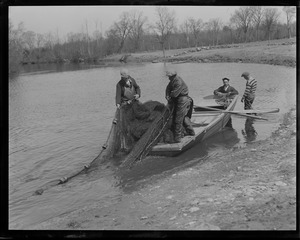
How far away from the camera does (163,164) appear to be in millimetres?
8305

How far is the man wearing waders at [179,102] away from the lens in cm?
833

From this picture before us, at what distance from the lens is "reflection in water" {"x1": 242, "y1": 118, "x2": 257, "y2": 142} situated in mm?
10382

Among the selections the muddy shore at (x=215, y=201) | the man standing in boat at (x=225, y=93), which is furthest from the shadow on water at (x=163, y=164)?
the man standing in boat at (x=225, y=93)

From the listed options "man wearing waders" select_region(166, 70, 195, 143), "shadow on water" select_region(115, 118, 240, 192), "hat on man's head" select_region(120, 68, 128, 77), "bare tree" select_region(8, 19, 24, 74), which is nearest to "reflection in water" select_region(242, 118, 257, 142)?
"shadow on water" select_region(115, 118, 240, 192)

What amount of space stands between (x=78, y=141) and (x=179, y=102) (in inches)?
172

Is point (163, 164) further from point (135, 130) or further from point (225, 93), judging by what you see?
point (225, 93)

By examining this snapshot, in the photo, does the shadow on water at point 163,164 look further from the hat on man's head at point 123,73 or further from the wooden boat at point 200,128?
the hat on man's head at point 123,73

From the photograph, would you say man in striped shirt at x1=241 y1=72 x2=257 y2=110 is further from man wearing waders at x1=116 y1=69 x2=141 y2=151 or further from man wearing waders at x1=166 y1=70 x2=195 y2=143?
man wearing waders at x1=116 y1=69 x2=141 y2=151

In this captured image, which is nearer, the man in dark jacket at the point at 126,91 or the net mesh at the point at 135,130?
the net mesh at the point at 135,130

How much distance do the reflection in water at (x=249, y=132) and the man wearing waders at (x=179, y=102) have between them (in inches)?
89.3

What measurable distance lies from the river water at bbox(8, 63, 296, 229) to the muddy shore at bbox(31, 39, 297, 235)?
599 mm

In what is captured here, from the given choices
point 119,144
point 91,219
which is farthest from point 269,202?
point 119,144

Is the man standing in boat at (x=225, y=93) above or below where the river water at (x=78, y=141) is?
above

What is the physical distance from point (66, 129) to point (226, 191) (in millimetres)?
8828
